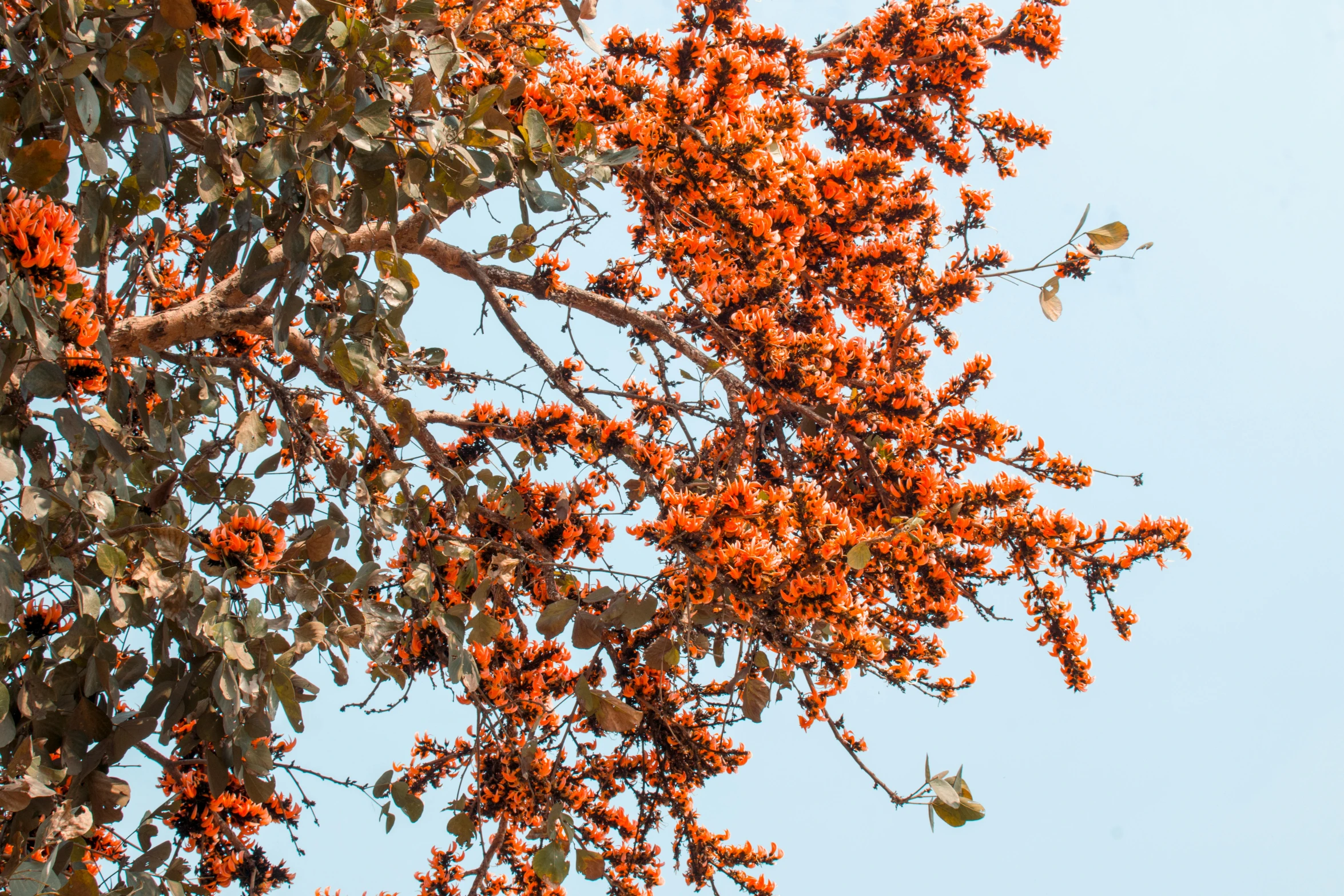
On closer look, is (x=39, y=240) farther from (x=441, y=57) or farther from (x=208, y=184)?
(x=441, y=57)

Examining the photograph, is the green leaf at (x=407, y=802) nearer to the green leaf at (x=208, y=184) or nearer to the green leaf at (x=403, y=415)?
the green leaf at (x=403, y=415)

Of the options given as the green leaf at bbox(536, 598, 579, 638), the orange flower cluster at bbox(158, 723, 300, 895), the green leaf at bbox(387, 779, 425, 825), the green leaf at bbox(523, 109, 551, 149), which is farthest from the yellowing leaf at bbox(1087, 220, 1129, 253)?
the orange flower cluster at bbox(158, 723, 300, 895)

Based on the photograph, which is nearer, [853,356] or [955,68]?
[853,356]

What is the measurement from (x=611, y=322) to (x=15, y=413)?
7.67 ft

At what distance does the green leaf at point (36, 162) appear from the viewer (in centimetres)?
143

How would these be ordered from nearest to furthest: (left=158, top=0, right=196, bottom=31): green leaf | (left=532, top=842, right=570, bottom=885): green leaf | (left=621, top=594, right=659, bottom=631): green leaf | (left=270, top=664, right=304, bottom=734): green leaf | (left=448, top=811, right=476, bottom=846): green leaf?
1. (left=158, top=0, right=196, bottom=31): green leaf
2. (left=270, top=664, right=304, bottom=734): green leaf
3. (left=621, top=594, right=659, bottom=631): green leaf
4. (left=532, top=842, right=570, bottom=885): green leaf
5. (left=448, top=811, right=476, bottom=846): green leaf

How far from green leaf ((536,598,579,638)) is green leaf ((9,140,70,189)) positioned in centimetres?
137

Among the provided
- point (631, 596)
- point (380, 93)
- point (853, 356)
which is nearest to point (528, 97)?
point (380, 93)

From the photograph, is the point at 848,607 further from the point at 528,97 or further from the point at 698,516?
the point at 528,97

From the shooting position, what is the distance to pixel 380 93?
6.24ft

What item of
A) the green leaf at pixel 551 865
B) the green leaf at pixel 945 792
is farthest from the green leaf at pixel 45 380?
the green leaf at pixel 945 792

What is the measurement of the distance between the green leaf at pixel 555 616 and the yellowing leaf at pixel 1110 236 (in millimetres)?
1688

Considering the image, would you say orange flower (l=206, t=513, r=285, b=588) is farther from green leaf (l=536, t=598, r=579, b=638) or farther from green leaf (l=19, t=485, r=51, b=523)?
green leaf (l=536, t=598, r=579, b=638)

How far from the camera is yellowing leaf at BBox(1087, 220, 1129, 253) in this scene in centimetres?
234
